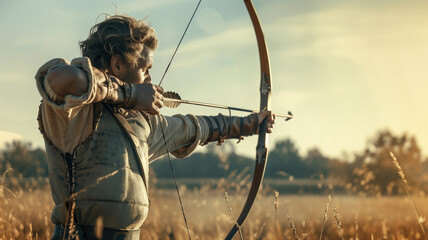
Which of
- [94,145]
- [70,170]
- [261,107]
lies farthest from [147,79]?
[261,107]

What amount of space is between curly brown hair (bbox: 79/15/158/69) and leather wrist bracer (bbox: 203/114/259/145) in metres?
0.57

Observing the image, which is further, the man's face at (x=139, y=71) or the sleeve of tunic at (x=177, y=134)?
the sleeve of tunic at (x=177, y=134)

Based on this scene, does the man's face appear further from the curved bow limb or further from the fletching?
the curved bow limb

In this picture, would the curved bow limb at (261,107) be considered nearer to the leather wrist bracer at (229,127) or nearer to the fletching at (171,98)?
the leather wrist bracer at (229,127)

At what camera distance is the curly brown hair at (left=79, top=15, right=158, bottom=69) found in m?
2.58

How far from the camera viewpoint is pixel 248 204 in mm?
3102

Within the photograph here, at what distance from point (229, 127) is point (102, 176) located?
3.28ft

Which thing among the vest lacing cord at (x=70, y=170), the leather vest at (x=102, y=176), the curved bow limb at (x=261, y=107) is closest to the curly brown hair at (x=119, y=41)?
the leather vest at (x=102, y=176)

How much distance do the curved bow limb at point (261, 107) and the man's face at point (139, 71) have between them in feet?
2.75

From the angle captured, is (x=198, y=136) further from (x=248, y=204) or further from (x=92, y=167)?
(x=92, y=167)

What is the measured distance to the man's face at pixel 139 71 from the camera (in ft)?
8.41

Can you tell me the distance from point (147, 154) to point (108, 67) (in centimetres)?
47

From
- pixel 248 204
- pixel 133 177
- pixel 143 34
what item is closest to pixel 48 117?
pixel 133 177

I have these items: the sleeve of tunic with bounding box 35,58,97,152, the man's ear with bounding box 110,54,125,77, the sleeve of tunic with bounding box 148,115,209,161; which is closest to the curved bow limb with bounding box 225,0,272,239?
the sleeve of tunic with bounding box 148,115,209,161
